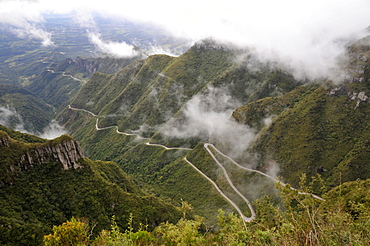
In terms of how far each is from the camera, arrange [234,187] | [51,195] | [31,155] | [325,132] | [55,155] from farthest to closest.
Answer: [234,187], [325,132], [55,155], [31,155], [51,195]

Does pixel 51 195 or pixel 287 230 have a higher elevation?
pixel 287 230

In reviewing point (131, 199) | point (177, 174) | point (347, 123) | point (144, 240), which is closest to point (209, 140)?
point (177, 174)

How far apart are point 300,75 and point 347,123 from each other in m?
84.3

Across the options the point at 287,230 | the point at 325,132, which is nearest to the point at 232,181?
the point at 325,132

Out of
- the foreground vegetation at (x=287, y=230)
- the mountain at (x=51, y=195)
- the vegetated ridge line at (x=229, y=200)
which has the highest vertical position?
the foreground vegetation at (x=287, y=230)

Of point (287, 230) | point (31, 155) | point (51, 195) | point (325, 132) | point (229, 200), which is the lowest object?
point (229, 200)

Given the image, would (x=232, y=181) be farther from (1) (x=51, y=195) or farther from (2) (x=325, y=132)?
(1) (x=51, y=195)

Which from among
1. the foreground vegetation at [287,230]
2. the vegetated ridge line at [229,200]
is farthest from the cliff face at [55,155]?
the vegetated ridge line at [229,200]

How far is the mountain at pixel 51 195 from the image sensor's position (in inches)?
2180

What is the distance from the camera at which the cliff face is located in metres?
71.5

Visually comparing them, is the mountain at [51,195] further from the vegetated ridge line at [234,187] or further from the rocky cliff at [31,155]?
the vegetated ridge line at [234,187]

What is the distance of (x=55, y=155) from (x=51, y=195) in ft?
44.9

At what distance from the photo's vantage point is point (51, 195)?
6950 cm

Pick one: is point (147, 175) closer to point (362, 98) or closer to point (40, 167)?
point (40, 167)
